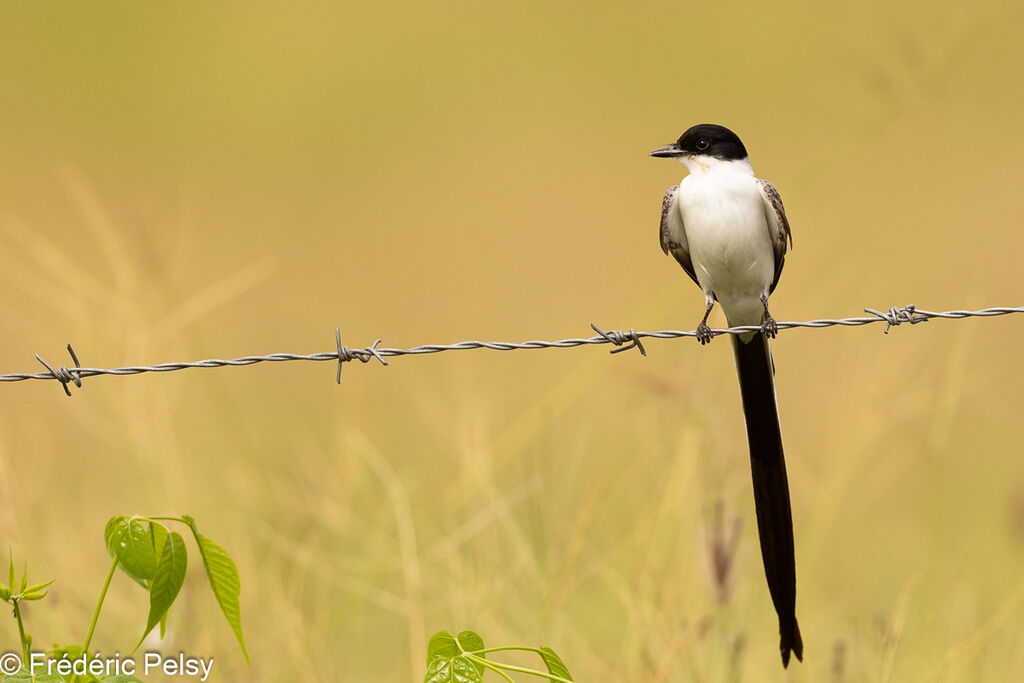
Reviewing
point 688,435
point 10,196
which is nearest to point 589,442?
point 688,435

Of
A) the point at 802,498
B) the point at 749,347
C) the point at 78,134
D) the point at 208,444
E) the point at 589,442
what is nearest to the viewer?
the point at 749,347

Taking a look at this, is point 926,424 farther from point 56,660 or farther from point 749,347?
point 56,660

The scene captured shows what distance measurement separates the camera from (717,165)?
5.00 metres

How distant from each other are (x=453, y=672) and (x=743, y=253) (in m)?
2.78

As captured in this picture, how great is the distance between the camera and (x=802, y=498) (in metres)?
5.89

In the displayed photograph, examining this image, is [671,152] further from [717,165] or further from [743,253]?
[743,253]

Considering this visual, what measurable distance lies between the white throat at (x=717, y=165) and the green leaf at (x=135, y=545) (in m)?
2.98

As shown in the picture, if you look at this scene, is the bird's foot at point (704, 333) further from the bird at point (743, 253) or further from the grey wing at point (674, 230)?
the grey wing at point (674, 230)

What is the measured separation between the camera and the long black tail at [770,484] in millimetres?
4344

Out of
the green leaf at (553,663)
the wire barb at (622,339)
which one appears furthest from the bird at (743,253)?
the green leaf at (553,663)

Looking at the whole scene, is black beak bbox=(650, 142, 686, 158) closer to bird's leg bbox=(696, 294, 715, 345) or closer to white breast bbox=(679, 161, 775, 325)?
white breast bbox=(679, 161, 775, 325)

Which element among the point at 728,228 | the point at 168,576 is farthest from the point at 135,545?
the point at 728,228

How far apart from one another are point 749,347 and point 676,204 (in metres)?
0.71

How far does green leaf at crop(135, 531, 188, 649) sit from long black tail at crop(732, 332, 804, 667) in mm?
2193
